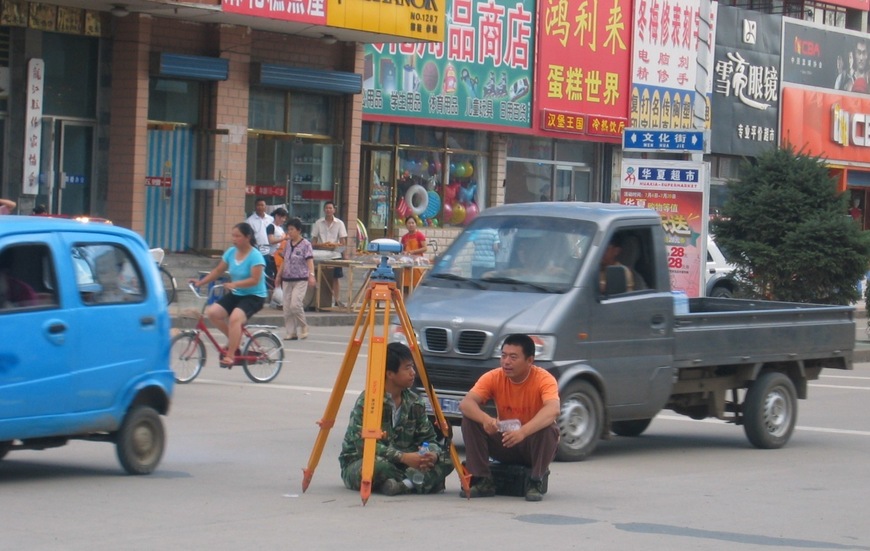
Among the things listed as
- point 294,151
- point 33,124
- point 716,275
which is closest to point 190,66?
point 33,124

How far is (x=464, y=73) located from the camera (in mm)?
31156

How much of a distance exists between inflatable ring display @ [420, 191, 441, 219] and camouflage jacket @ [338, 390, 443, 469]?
2186 cm

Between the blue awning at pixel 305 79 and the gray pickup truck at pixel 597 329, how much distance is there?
1486 centimetres

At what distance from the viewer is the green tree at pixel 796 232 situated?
77.8 ft

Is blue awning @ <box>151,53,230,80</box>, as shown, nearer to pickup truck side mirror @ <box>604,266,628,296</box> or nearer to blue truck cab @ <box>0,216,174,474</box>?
pickup truck side mirror @ <box>604,266,628,296</box>

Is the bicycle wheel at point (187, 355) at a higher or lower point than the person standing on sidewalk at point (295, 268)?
lower

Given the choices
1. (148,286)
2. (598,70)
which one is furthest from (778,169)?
(148,286)

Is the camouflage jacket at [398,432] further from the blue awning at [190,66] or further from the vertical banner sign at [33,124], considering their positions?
the blue awning at [190,66]

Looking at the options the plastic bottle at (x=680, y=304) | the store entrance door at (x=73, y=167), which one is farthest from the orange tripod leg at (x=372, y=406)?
the store entrance door at (x=73, y=167)

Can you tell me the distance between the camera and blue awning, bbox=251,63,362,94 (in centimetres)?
2677

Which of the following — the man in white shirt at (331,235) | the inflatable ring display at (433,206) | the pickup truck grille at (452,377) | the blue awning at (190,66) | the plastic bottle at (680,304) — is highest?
the blue awning at (190,66)

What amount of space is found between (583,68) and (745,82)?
7374mm

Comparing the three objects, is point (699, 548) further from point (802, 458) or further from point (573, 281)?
point (802, 458)

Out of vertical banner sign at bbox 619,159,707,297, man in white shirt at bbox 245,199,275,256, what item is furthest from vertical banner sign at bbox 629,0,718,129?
vertical banner sign at bbox 619,159,707,297
